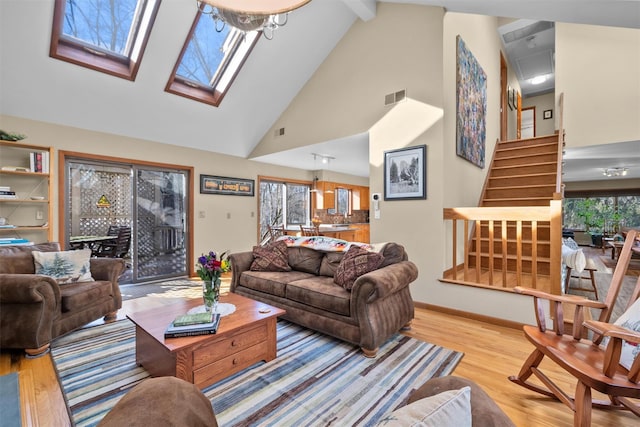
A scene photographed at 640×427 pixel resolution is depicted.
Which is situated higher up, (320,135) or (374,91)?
(374,91)

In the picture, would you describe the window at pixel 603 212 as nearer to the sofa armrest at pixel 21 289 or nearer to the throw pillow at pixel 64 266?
the throw pillow at pixel 64 266

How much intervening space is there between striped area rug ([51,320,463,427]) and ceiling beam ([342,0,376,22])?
4.16 m

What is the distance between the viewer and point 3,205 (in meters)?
3.45

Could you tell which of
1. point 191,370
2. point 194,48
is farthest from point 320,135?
point 191,370

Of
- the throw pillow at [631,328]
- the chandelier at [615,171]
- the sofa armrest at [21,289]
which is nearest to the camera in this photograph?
the throw pillow at [631,328]

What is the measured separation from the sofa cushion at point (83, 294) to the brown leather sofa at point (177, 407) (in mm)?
2331

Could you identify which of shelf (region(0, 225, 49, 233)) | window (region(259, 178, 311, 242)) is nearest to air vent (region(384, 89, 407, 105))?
window (region(259, 178, 311, 242))

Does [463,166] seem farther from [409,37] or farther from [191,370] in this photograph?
[191,370]

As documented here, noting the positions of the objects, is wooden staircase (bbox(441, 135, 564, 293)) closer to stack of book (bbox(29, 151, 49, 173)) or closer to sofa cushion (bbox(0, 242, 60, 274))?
sofa cushion (bbox(0, 242, 60, 274))

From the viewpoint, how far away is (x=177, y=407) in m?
0.85

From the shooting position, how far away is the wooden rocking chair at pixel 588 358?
1274 mm

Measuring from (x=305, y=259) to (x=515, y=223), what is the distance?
3361 millimetres

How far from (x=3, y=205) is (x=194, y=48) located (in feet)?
10.0

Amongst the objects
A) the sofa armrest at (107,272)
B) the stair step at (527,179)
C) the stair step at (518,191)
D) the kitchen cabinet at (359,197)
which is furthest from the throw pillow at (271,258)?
the kitchen cabinet at (359,197)
